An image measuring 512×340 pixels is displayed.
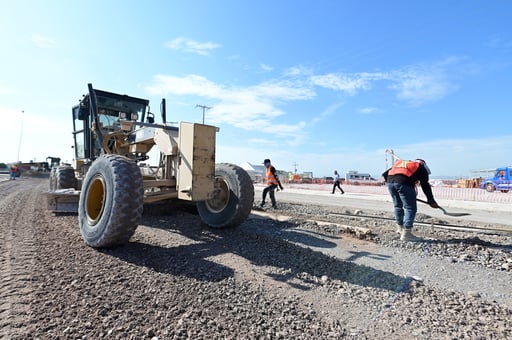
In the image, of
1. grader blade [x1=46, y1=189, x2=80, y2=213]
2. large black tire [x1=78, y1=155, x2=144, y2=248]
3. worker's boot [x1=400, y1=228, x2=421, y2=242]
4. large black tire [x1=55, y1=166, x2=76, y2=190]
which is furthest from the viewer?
large black tire [x1=55, y1=166, x2=76, y2=190]

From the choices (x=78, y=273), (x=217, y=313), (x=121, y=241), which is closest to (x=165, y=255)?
(x=121, y=241)

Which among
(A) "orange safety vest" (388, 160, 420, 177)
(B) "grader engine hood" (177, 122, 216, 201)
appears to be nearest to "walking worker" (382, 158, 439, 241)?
(A) "orange safety vest" (388, 160, 420, 177)

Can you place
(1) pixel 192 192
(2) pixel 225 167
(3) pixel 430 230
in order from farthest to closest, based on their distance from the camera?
1. (3) pixel 430 230
2. (2) pixel 225 167
3. (1) pixel 192 192

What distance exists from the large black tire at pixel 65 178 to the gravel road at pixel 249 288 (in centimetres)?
310

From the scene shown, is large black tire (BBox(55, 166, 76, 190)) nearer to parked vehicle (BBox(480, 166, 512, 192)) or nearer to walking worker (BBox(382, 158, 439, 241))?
walking worker (BBox(382, 158, 439, 241))

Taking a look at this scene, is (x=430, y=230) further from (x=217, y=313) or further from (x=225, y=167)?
(x=217, y=313)

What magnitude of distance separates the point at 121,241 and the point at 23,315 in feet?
5.02

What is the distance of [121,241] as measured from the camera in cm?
373

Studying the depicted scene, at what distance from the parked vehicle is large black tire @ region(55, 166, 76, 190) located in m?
26.7

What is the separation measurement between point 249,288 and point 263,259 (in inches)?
37.3

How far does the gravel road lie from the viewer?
216 centimetres

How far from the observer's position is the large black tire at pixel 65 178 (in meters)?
7.74

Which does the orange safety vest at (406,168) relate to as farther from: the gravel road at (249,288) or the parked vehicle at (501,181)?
the parked vehicle at (501,181)

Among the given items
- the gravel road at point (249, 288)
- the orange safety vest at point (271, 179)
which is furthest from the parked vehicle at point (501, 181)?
the gravel road at point (249, 288)
